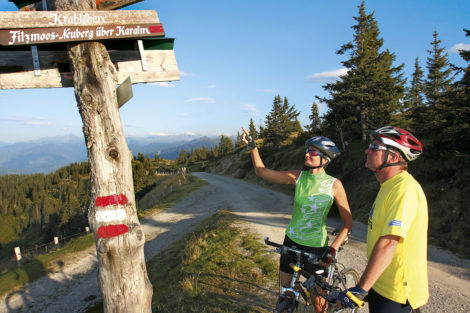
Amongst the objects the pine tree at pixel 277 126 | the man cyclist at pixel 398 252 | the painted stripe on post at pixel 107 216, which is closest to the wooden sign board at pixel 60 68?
the painted stripe on post at pixel 107 216

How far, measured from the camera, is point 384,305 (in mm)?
2348

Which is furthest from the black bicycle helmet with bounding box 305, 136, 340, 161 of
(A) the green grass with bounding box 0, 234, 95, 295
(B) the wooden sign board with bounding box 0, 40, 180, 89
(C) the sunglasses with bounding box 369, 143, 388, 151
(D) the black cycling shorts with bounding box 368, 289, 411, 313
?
(A) the green grass with bounding box 0, 234, 95, 295

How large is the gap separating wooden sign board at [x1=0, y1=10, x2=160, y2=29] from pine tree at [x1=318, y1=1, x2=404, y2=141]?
1898cm

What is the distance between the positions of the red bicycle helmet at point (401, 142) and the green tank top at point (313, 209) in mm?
1071

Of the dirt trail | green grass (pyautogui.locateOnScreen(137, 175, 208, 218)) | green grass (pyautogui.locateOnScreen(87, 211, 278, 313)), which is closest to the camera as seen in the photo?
green grass (pyautogui.locateOnScreen(87, 211, 278, 313))

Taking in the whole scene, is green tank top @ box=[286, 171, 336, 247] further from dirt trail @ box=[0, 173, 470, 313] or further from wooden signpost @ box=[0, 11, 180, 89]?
dirt trail @ box=[0, 173, 470, 313]

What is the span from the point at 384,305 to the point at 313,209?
1.35m

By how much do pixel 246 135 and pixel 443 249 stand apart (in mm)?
8778

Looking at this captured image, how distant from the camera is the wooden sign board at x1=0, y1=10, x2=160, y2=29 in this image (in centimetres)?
237

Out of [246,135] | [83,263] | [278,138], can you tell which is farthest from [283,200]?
[278,138]

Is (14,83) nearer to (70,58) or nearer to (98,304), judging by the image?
(70,58)

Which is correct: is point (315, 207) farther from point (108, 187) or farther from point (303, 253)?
point (108, 187)

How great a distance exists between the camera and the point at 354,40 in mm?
20734

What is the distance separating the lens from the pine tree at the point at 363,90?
18922 mm
